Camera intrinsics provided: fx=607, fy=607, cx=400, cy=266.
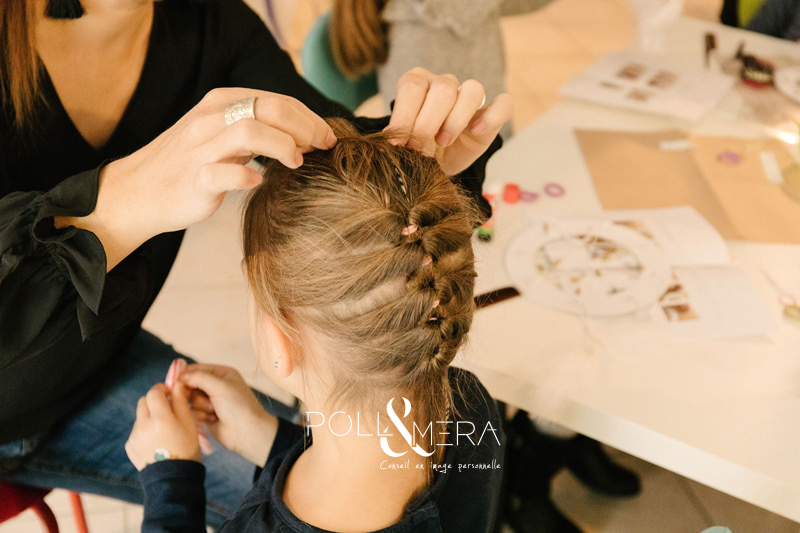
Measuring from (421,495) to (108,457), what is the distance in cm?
56

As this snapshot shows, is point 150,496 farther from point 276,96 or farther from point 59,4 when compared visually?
point 59,4

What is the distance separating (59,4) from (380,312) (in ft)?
2.03

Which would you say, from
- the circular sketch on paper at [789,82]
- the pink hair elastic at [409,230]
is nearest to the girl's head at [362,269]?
the pink hair elastic at [409,230]

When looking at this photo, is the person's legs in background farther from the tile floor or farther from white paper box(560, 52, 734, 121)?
white paper box(560, 52, 734, 121)

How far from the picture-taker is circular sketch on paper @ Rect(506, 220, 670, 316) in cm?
96

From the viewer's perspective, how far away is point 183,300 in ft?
6.84

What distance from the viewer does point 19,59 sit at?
0.81 meters

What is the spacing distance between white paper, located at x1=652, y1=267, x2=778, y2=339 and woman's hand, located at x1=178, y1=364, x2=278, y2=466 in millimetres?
641

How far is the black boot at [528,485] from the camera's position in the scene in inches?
54.7

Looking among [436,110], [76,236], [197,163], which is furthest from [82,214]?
[436,110]

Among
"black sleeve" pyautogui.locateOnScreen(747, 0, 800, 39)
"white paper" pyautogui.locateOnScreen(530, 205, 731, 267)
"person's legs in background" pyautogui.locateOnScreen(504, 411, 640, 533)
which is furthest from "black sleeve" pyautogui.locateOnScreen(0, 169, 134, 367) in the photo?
"black sleeve" pyautogui.locateOnScreen(747, 0, 800, 39)

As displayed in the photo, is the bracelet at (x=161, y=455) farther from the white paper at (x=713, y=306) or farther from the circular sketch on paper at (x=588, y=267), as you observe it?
the white paper at (x=713, y=306)

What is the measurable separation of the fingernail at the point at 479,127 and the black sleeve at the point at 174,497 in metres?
0.59

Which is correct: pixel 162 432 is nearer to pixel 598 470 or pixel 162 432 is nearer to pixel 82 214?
pixel 82 214
